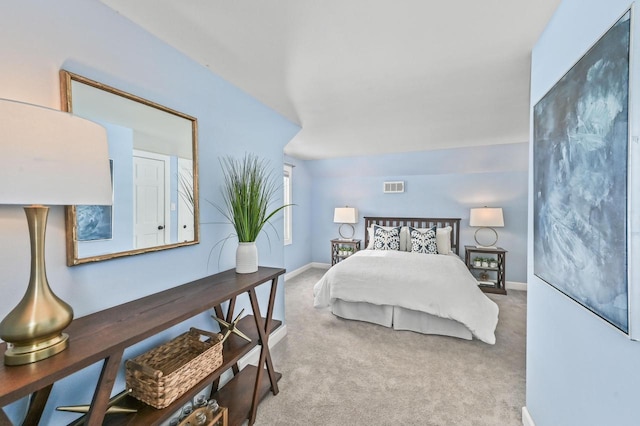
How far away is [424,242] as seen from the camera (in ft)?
13.9

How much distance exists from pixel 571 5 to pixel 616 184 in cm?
87

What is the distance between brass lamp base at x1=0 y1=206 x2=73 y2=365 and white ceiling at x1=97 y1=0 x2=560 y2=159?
114cm

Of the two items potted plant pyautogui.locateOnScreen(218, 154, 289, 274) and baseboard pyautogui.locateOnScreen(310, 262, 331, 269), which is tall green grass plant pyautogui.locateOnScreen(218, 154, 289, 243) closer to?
potted plant pyautogui.locateOnScreen(218, 154, 289, 274)

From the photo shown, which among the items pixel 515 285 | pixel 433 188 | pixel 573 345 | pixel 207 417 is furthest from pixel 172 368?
pixel 515 285

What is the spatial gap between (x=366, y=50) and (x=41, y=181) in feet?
5.39

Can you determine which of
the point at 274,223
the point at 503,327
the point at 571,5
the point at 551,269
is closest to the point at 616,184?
the point at 551,269

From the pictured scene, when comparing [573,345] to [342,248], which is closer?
[573,345]

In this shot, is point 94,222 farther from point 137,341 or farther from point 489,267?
point 489,267

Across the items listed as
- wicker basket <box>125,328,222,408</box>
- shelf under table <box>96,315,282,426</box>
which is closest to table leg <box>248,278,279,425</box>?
shelf under table <box>96,315,282,426</box>

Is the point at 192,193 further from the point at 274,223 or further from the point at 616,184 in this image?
the point at 616,184

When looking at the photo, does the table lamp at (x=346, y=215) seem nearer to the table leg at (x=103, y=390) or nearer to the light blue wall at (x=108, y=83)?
the light blue wall at (x=108, y=83)

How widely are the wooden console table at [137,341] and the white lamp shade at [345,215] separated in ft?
10.9

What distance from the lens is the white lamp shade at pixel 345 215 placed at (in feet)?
16.8

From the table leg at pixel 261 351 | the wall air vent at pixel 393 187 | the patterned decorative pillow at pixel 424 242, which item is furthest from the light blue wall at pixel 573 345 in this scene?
the wall air vent at pixel 393 187
